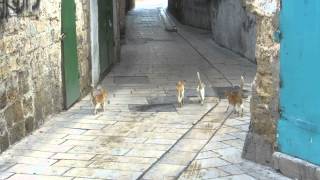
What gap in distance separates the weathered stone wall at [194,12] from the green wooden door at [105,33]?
1032 cm

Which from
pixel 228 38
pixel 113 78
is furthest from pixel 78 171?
pixel 228 38

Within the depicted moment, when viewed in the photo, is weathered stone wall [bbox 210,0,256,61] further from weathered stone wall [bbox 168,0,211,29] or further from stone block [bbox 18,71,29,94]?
stone block [bbox 18,71,29,94]

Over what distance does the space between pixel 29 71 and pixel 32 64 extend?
155mm

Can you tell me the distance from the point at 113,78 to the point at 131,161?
6736 mm

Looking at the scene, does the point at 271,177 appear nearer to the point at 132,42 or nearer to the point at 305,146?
the point at 305,146

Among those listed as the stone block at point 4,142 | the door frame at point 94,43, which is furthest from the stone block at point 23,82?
the door frame at point 94,43

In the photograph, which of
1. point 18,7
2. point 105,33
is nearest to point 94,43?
point 105,33

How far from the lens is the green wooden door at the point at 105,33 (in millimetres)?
13281

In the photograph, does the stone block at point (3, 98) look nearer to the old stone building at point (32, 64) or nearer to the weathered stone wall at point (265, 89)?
the old stone building at point (32, 64)

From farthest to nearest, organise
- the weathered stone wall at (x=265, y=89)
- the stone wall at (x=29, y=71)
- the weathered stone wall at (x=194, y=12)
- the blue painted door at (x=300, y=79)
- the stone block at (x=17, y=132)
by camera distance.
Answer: the weathered stone wall at (x=194, y=12)
the stone block at (x=17, y=132)
the stone wall at (x=29, y=71)
the weathered stone wall at (x=265, y=89)
the blue painted door at (x=300, y=79)

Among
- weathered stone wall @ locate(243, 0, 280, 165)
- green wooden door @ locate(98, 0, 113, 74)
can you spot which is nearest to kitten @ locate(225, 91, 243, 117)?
weathered stone wall @ locate(243, 0, 280, 165)

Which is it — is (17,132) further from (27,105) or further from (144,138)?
(144,138)

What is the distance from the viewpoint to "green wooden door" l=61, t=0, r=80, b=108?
981cm

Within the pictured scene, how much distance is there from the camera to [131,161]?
7008mm
